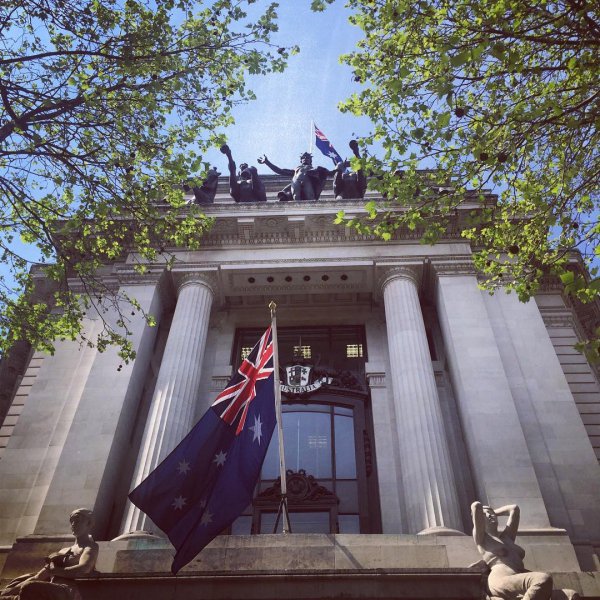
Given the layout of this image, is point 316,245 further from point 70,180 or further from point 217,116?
point 70,180

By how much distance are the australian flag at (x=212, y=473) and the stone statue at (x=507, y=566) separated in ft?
14.8

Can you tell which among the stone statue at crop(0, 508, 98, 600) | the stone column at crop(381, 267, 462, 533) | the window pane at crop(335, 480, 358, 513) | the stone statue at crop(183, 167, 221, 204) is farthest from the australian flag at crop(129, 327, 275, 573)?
the stone statue at crop(183, 167, 221, 204)

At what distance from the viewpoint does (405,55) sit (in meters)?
12.2

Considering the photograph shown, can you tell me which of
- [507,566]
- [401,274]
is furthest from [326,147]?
[507,566]

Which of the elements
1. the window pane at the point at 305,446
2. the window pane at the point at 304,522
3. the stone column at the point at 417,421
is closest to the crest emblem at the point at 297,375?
the window pane at the point at 305,446

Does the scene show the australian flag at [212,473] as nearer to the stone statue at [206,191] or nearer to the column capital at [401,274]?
the column capital at [401,274]

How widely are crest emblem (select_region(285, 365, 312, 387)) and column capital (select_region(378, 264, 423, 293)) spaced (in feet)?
13.5

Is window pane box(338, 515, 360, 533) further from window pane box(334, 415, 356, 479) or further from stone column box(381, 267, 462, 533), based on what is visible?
stone column box(381, 267, 462, 533)

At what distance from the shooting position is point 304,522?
1549 centimetres

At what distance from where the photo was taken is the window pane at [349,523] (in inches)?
603

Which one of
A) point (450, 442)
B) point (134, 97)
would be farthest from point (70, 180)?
point (450, 442)

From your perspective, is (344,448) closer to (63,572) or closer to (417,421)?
(417,421)

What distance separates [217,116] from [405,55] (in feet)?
16.9

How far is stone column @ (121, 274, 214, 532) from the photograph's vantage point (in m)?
14.1
